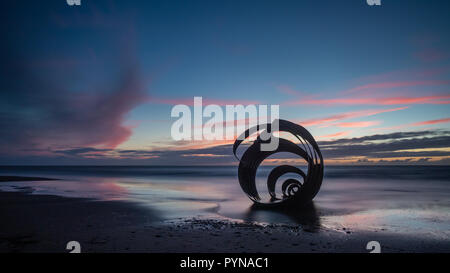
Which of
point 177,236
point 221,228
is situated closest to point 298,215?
point 221,228

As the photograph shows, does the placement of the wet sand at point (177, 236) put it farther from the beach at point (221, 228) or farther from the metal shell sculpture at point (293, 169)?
the metal shell sculpture at point (293, 169)

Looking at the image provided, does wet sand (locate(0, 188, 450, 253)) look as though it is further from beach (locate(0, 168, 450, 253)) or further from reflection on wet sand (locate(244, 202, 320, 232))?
reflection on wet sand (locate(244, 202, 320, 232))

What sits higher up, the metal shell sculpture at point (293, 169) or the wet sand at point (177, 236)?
the metal shell sculpture at point (293, 169)

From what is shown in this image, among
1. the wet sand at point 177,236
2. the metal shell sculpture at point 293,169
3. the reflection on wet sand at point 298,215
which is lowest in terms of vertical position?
the reflection on wet sand at point 298,215

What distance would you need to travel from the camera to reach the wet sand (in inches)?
291

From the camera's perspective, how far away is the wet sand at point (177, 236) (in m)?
7.39

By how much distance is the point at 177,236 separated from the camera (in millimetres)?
8461

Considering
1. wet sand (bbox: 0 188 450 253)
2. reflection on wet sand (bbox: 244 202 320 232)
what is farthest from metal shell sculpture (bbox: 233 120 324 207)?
wet sand (bbox: 0 188 450 253)

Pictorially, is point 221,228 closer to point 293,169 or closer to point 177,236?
point 177,236

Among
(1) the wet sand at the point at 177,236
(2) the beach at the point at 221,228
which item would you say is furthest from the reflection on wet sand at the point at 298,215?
(1) the wet sand at the point at 177,236

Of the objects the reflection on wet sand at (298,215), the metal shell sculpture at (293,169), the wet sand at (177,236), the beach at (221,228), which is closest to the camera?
the wet sand at (177,236)

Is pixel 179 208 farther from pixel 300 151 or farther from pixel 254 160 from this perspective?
pixel 300 151

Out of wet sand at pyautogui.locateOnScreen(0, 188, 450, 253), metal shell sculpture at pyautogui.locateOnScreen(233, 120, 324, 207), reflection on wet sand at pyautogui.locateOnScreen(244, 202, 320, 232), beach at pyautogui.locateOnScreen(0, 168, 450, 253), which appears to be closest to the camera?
wet sand at pyautogui.locateOnScreen(0, 188, 450, 253)
